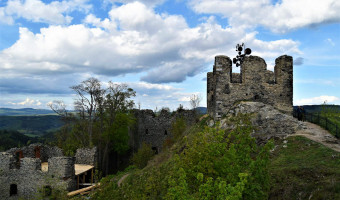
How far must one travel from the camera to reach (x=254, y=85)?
19969 millimetres

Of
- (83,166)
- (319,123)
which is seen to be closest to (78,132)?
(83,166)

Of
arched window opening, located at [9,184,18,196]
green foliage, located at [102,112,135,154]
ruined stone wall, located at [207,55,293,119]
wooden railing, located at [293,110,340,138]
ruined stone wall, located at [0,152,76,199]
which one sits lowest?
arched window opening, located at [9,184,18,196]

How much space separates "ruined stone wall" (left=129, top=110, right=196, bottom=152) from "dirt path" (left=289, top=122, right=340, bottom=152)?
23265 mm

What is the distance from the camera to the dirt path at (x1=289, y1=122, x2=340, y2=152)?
46.6ft

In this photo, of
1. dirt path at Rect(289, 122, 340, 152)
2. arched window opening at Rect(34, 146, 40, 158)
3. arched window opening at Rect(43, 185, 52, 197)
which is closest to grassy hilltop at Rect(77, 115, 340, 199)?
dirt path at Rect(289, 122, 340, 152)

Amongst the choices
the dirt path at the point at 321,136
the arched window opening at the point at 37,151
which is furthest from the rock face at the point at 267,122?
the arched window opening at the point at 37,151

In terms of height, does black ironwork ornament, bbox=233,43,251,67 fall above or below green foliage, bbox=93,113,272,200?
above

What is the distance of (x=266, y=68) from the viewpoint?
20.2m

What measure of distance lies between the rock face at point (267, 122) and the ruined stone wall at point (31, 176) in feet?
45.6

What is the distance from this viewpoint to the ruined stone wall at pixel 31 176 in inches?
875

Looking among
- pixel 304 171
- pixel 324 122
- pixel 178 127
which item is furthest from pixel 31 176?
pixel 324 122

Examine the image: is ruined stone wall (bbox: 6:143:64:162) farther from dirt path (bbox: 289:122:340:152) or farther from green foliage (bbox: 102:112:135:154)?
dirt path (bbox: 289:122:340:152)

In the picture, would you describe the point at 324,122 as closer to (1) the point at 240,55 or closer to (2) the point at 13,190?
(1) the point at 240,55

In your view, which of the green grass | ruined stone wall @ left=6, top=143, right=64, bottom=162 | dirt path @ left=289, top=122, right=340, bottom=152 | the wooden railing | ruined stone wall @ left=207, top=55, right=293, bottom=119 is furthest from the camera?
ruined stone wall @ left=6, top=143, right=64, bottom=162
